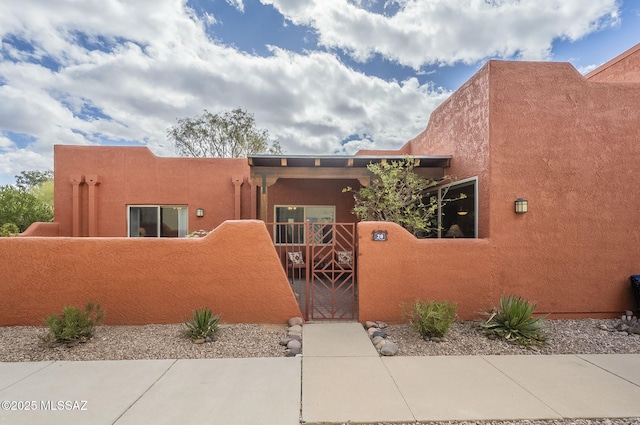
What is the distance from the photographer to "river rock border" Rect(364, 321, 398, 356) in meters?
4.04

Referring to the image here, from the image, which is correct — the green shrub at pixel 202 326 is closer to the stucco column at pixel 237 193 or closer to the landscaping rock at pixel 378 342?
the landscaping rock at pixel 378 342

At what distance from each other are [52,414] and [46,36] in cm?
1186

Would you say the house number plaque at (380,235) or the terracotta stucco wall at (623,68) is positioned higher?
the terracotta stucco wall at (623,68)

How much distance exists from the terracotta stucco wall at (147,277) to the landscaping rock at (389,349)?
1.93 meters

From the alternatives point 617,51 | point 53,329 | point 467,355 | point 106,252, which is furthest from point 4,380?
point 617,51

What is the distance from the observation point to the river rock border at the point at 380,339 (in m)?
4.04

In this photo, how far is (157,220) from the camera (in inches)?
379

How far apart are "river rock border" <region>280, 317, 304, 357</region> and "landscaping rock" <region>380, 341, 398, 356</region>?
118 centimetres

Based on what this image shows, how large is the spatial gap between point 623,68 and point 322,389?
940 cm

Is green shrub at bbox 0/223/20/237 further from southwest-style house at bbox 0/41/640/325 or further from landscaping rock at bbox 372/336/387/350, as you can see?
landscaping rock at bbox 372/336/387/350

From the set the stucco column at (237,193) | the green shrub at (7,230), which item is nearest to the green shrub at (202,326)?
the stucco column at (237,193)

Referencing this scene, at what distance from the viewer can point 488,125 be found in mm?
5434

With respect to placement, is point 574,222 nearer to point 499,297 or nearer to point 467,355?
point 499,297

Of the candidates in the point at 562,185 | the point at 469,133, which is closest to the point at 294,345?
the point at 469,133
